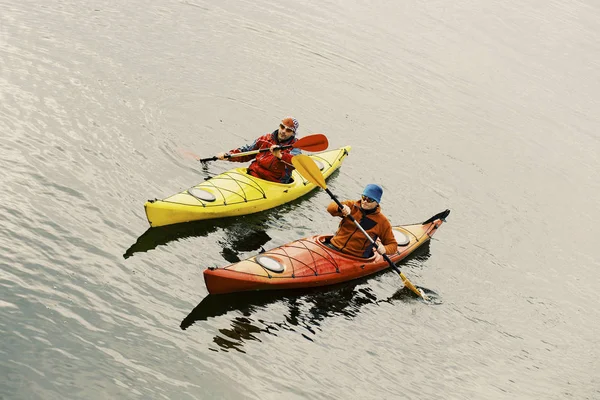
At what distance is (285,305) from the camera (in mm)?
9188

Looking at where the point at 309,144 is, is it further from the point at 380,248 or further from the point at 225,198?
the point at 380,248

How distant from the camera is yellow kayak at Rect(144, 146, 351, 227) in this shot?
9.98 meters

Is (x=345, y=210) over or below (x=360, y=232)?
over

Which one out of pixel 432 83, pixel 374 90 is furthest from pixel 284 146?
pixel 432 83

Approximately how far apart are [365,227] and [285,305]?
168cm

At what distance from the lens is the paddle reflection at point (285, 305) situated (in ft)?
27.6

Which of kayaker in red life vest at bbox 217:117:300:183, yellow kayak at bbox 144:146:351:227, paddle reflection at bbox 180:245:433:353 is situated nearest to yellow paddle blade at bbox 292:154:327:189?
kayaker in red life vest at bbox 217:117:300:183

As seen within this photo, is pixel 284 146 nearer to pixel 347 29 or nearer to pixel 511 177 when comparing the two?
pixel 511 177

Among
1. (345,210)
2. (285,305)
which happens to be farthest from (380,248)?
(285,305)

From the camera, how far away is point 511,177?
49.9 ft

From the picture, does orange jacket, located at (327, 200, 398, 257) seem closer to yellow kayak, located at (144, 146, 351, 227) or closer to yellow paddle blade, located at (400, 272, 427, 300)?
yellow paddle blade, located at (400, 272, 427, 300)

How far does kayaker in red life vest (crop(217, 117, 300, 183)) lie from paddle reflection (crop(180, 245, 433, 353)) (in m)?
2.46

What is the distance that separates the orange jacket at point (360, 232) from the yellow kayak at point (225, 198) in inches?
65.8

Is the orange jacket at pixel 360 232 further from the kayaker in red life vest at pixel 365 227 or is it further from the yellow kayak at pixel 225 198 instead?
the yellow kayak at pixel 225 198
